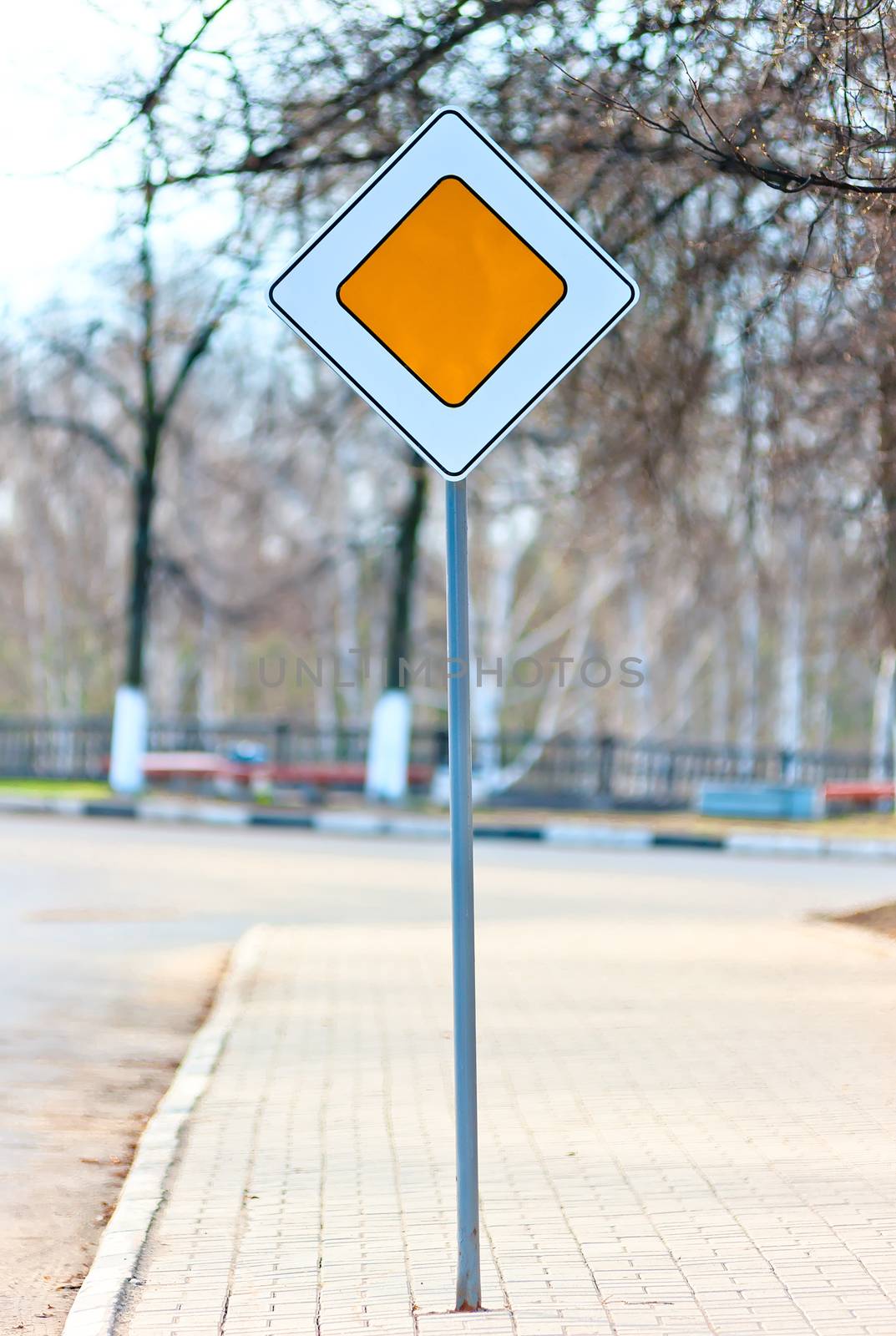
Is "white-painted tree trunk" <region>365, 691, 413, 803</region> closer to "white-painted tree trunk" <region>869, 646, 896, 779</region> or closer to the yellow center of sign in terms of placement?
"white-painted tree trunk" <region>869, 646, 896, 779</region>

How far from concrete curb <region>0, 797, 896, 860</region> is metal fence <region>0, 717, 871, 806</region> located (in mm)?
4656

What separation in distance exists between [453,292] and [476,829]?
17869 millimetres

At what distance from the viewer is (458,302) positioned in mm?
3963

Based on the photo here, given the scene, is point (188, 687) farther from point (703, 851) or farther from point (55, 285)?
point (703, 851)

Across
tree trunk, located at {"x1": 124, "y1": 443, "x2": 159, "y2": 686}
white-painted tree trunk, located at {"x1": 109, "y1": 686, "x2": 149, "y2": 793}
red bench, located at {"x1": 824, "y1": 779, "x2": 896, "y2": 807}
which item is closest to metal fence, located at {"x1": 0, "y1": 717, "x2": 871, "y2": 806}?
red bench, located at {"x1": 824, "y1": 779, "x2": 896, "y2": 807}

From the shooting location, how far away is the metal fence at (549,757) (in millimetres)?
27844

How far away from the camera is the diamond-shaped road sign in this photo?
3.95 m

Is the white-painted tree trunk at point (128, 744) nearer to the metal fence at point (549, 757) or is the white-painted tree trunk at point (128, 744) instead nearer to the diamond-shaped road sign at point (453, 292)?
the metal fence at point (549, 757)

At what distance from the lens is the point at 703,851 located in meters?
20.2

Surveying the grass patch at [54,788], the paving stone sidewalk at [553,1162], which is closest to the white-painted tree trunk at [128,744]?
the grass patch at [54,788]

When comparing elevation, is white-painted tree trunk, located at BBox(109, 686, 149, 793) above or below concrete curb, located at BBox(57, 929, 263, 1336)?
above

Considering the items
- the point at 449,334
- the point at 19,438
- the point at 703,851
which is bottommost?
the point at 703,851

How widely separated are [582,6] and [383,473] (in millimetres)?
29104

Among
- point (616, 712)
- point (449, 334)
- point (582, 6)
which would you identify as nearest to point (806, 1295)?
point (449, 334)
